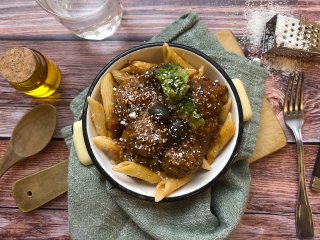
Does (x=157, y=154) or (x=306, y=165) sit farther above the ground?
(x=157, y=154)

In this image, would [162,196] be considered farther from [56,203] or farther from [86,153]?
[56,203]

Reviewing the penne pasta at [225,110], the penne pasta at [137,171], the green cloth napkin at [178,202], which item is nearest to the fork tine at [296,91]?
the green cloth napkin at [178,202]

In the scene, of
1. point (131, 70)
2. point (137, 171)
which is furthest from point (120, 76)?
point (137, 171)

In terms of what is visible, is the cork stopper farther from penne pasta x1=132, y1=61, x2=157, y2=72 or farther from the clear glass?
penne pasta x1=132, y1=61, x2=157, y2=72

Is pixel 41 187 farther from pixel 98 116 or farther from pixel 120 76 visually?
pixel 120 76

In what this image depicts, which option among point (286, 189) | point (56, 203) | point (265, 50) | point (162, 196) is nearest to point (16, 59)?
point (56, 203)
